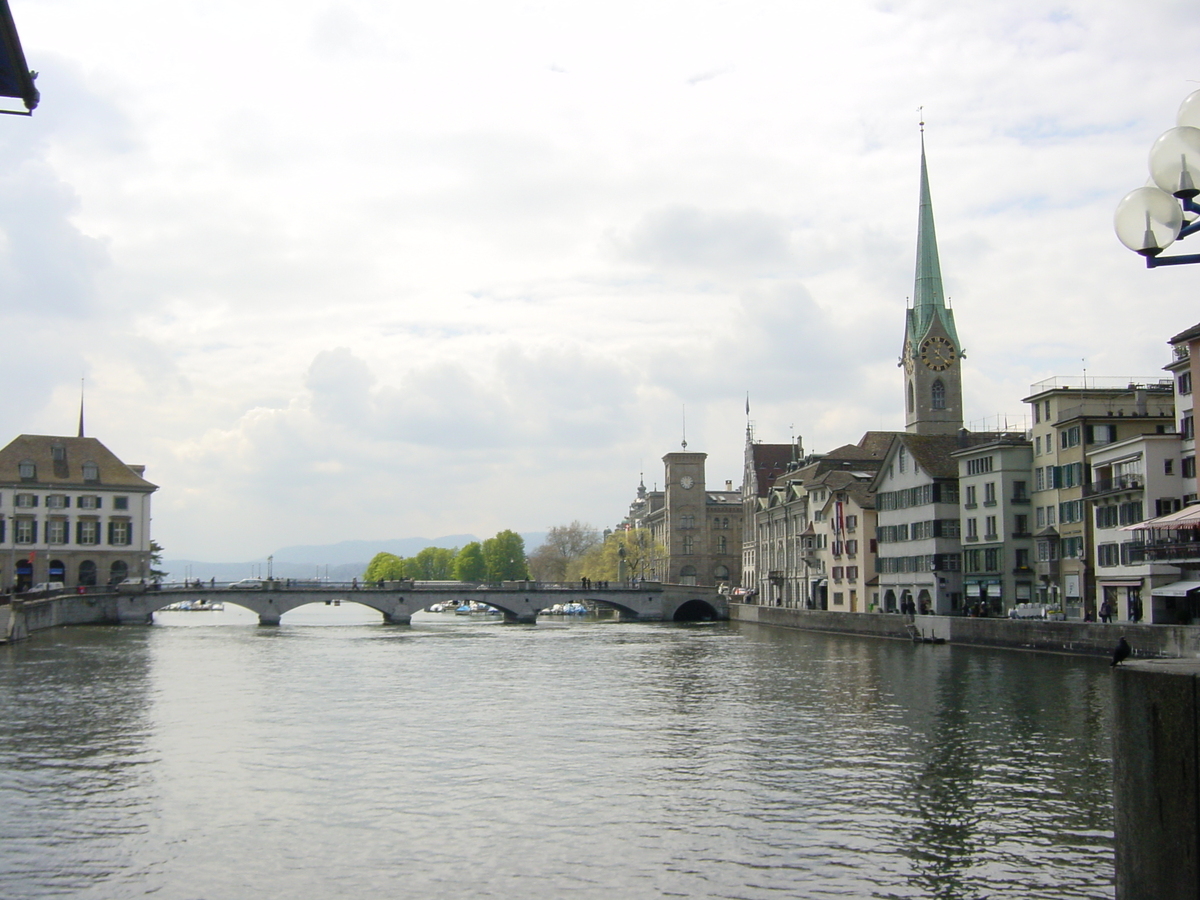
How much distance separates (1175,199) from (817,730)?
26.1 metres

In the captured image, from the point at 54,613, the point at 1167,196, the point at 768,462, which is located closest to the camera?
the point at 1167,196

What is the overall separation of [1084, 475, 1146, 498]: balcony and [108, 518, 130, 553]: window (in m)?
78.8

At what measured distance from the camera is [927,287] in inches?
4961

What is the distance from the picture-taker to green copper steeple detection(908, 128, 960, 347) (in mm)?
124188

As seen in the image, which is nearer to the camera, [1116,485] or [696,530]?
[1116,485]

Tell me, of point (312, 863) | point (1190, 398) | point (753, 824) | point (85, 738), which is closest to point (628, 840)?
point (753, 824)

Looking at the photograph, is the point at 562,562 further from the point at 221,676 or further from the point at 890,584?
the point at 221,676

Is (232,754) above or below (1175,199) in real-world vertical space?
below

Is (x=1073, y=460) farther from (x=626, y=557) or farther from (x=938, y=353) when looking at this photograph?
(x=626, y=557)

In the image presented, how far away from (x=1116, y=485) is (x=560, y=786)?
136 ft

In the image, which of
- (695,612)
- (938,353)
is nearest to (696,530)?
(695,612)

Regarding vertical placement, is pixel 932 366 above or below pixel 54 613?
above

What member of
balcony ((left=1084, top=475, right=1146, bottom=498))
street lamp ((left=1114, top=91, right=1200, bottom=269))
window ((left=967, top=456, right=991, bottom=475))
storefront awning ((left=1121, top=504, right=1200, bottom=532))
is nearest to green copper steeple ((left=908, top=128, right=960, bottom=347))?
window ((left=967, top=456, right=991, bottom=475))

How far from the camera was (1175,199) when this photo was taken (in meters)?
9.34
